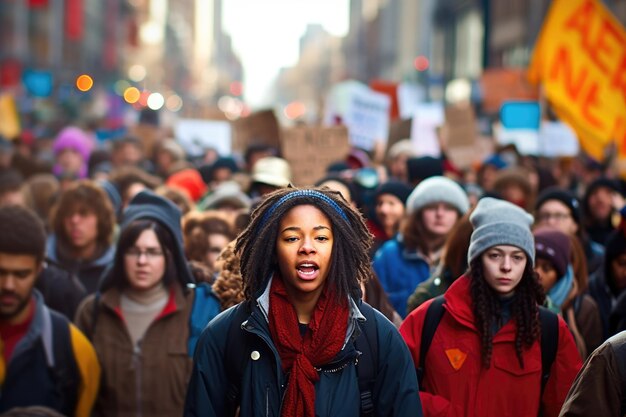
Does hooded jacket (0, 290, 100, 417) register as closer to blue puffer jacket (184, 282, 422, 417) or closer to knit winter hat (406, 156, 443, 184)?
blue puffer jacket (184, 282, 422, 417)

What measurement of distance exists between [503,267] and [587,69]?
6772 millimetres

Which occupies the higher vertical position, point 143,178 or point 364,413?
point 143,178

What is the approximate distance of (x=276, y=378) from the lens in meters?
4.18

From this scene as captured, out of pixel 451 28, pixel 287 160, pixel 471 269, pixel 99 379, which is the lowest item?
pixel 99 379

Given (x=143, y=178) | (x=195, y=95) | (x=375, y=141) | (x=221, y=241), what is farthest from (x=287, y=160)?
(x=195, y=95)

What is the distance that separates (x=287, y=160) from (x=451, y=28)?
64.3 m

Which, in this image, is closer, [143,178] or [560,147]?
[143,178]

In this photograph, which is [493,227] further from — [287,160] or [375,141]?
[375,141]

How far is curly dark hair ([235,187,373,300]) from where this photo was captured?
430 centimetres

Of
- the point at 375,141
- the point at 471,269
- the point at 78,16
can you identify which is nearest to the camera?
the point at 471,269

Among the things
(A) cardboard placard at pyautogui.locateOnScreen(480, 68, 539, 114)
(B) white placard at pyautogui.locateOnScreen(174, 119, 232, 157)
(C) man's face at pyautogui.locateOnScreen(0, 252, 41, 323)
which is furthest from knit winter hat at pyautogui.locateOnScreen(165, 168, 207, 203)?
(A) cardboard placard at pyautogui.locateOnScreen(480, 68, 539, 114)

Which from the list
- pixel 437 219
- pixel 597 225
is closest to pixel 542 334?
pixel 437 219

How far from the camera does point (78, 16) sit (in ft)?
287

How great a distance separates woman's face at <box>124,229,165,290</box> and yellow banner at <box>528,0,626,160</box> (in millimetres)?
5864
